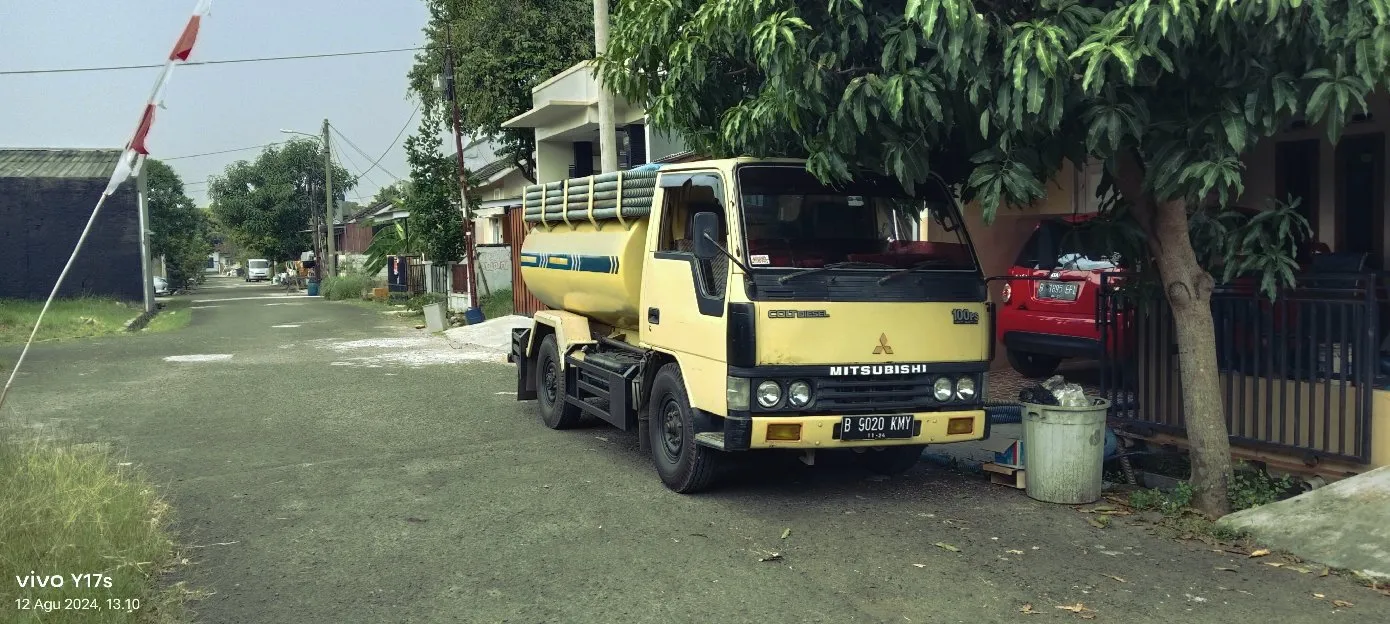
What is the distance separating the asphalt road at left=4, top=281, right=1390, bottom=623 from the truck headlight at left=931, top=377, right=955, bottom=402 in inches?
29.5

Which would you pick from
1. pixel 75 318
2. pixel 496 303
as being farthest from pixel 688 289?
pixel 75 318

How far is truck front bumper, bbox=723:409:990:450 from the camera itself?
643cm

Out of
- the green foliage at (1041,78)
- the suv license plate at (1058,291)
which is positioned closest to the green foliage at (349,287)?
the suv license plate at (1058,291)

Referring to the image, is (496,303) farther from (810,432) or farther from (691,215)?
(810,432)

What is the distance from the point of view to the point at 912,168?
6309 millimetres

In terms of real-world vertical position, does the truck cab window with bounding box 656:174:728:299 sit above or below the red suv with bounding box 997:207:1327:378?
above

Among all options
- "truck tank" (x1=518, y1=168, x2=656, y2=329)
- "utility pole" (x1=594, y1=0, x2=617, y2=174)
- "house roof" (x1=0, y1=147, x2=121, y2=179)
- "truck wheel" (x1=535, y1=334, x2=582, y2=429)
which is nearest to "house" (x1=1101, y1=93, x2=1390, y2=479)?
"truck tank" (x1=518, y1=168, x2=656, y2=329)

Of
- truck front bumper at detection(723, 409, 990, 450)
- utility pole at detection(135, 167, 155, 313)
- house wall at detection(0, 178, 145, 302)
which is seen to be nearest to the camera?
truck front bumper at detection(723, 409, 990, 450)

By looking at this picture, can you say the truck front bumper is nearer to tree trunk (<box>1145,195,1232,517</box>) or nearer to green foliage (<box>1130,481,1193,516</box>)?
green foliage (<box>1130,481,1193,516</box>)

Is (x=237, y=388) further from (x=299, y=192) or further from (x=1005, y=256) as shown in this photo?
(x=299, y=192)

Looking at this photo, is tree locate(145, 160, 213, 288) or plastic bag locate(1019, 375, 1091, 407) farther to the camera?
tree locate(145, 160, 213, 288)

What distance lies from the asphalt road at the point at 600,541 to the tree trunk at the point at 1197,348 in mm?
681

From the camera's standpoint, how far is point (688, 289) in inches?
278

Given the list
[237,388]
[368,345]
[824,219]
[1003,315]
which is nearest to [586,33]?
[368,345]
